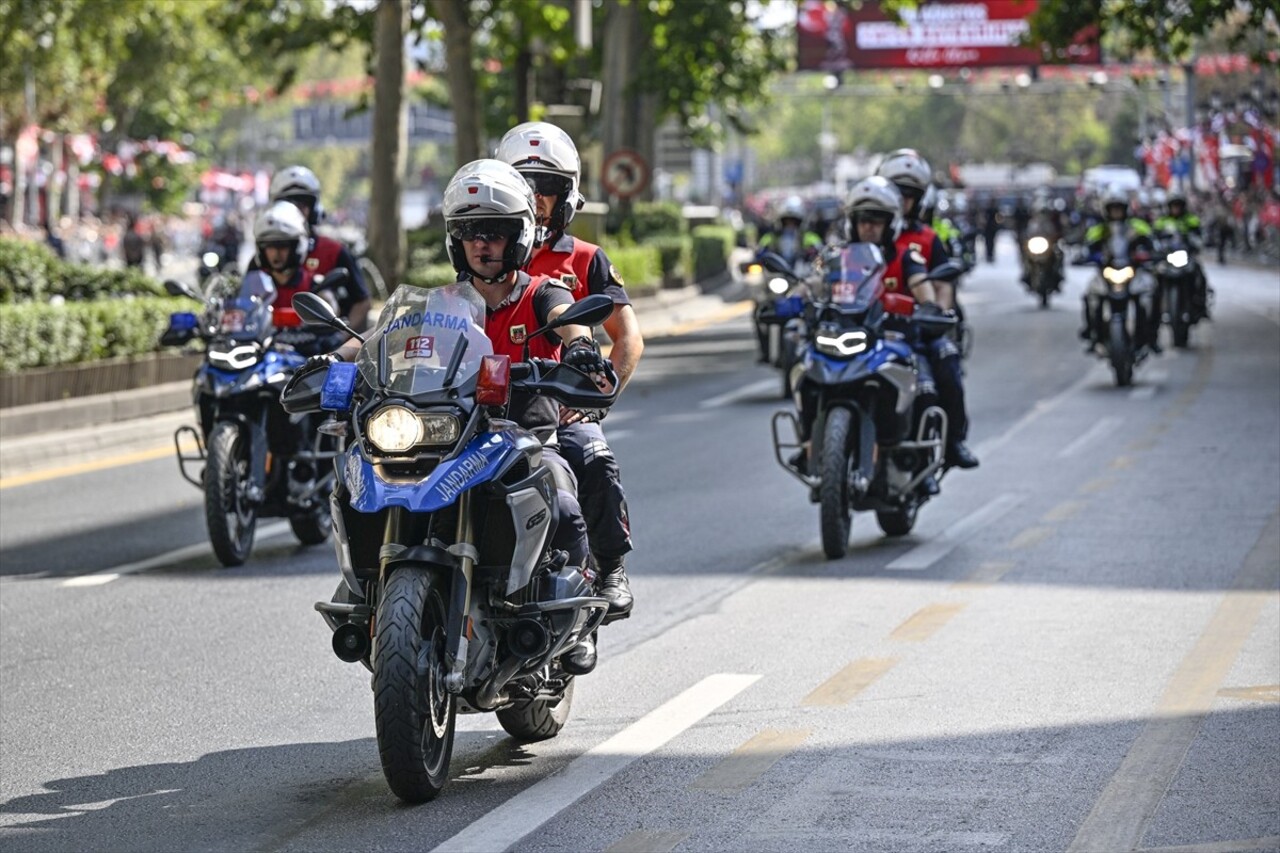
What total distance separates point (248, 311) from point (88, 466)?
4.99 m

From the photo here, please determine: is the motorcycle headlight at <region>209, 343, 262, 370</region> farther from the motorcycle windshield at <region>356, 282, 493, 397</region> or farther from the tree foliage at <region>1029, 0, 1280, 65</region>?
the tree foliage at <region>1029, 0, 1280, 65</region>

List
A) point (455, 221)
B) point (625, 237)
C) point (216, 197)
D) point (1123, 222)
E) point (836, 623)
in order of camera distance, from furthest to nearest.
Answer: point (216, 197) → point (625, 237) → point (1123, 222) → point (836, 623) → point (455, 221)

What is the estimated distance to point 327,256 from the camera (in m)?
12.7

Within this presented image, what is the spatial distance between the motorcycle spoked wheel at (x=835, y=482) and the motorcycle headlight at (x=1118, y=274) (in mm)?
11168

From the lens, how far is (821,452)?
11594 millimetres

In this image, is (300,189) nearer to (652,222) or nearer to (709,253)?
(652,222)

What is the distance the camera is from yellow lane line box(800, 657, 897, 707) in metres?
8.17

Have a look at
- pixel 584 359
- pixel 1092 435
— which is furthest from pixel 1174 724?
pixel 1092 435

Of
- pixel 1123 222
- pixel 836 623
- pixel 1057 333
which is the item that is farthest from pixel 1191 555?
pixel 1057 333

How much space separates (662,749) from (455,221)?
68.5 inches

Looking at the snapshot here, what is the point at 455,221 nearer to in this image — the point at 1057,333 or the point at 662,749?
the point at 662,749

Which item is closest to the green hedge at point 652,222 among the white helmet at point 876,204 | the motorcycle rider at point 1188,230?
the motorcycle rider at point 1188,230

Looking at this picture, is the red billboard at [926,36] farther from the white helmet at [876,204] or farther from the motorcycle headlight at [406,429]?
the motorcycle headlight at [406,429]

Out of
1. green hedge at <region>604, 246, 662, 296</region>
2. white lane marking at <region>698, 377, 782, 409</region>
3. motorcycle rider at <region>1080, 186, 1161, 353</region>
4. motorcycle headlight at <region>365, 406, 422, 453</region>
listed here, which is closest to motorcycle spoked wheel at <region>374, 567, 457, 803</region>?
motorcycle headlight at <region>365, 406, 422, 453</region>
